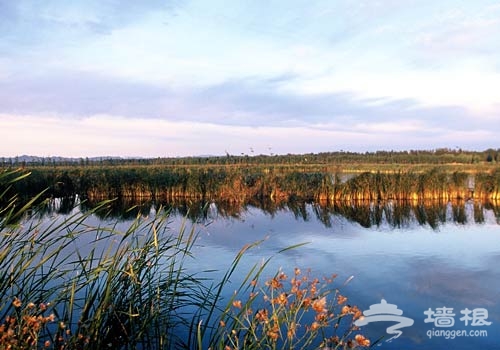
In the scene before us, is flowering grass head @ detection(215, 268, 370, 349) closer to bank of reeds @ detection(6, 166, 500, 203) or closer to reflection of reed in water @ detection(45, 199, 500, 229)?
reflection of reed in water @ detection(45, 199, 500, 229)

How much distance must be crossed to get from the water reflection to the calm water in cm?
3

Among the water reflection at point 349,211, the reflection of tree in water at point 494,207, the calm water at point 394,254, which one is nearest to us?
the calm water at point 394,254

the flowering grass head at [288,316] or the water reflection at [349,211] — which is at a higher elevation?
the flowering grass head at [288,316]

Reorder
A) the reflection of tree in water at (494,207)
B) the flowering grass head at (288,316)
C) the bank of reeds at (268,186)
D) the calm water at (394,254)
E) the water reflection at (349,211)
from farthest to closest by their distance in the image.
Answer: the bank of reeds at (268,186) → the reflection of tree in water at (494,207) → the water reflection at (349,211) → the calm water at (394,254) → the flowering grass head at (288,316)

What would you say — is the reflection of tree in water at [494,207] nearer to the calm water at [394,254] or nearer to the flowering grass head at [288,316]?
the calm water at [394,254]

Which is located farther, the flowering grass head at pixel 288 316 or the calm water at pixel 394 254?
the calm water at pixel 394 254

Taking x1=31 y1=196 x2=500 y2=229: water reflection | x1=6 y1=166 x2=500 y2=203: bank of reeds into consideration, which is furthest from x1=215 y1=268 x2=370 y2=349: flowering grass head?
x1=6 y1=166 x2=500 y2=203: bank of reeds

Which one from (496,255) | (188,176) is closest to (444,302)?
(496,255)

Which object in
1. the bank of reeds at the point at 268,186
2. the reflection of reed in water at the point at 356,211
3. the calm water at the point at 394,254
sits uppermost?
the bank of reeds at the point at 268,186

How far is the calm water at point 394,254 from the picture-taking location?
475 centimetres

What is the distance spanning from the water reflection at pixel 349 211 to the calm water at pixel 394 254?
27mm

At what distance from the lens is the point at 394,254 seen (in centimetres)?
761

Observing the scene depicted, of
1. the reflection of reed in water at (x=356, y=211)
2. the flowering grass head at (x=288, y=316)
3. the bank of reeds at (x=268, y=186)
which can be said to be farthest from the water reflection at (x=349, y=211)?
the flowering grass head at (x=288, y=316)

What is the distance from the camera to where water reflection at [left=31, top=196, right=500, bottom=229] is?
35.7 feet
